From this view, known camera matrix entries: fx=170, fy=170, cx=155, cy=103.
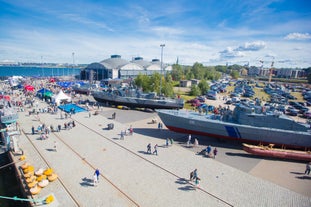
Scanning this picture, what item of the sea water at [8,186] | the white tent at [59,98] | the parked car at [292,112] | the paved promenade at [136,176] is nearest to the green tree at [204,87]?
the parked car at [292,112]

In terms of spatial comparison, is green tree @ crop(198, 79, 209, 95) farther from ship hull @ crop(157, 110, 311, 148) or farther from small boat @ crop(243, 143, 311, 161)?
small boat @ crop(243, 143, 311, 161)

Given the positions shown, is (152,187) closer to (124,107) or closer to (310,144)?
(310,144)

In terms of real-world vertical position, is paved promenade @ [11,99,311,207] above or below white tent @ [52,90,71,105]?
below

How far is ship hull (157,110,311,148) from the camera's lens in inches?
677

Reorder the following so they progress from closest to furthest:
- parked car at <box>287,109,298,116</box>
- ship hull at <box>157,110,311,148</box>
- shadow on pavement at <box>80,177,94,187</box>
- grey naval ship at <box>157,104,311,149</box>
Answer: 1. shadow on pavement at <box>80,177,94,187</box>
2. ship hull at <box>157,110,311,148</box>
3. grey naval ship at <box>157,104,311,149</box>
4. parked car at <box>287,109,298,116</box>

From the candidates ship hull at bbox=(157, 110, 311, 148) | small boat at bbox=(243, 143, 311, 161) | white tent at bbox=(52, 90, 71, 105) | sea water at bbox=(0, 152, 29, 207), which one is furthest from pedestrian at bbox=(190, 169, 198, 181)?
white tent at bbox=(52, 90, 71, 105)

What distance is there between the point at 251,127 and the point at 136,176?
1298 cm

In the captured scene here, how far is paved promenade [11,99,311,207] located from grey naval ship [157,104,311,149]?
3.23 meters

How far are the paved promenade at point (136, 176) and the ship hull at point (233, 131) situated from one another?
9.17 feet

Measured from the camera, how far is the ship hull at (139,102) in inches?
1184

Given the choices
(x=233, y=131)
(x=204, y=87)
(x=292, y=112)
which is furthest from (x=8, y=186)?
(x=204, y=87)

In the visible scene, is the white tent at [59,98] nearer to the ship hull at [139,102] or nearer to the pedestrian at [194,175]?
the ship hull at [139,102]

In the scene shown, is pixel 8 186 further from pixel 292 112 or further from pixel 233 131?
pixel 292 112

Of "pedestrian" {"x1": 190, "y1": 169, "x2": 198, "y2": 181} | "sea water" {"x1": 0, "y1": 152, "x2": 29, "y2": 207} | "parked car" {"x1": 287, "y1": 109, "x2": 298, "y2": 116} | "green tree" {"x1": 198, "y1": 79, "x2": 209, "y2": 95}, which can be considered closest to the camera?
"pedestrian" {"x1": 190, "y1": 169, "x2": 198, "y2": 181}
